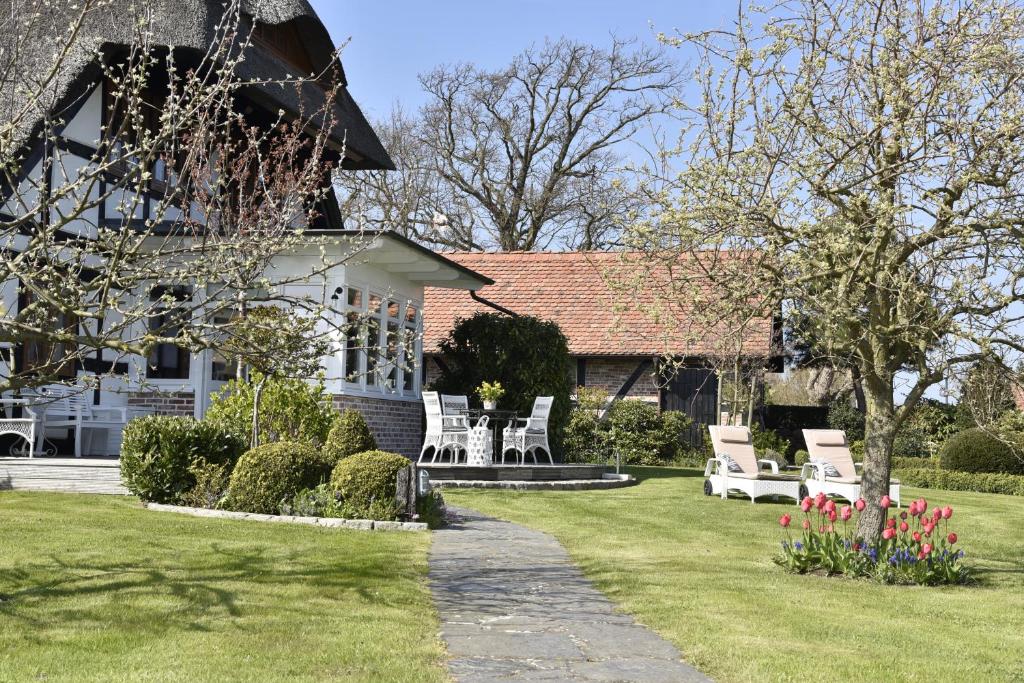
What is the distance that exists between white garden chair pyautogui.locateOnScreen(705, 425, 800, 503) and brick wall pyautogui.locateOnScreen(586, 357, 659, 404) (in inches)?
318

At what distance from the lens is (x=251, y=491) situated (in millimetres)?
9953

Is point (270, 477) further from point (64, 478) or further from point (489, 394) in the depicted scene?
point (489, 394)

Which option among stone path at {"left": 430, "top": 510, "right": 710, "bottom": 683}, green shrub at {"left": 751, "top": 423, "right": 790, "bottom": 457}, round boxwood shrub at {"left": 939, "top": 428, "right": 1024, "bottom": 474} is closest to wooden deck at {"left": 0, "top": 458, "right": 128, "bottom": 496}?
stone path at {"left": 430, "top": 510, "right": 710, "bottom": 683}

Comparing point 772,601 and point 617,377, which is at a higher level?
point 617,377

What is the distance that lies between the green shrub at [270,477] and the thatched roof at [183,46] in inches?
146

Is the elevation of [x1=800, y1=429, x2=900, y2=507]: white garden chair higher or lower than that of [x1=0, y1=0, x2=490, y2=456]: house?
lower

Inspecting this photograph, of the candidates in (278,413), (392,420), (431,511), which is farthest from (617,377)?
(431,511)

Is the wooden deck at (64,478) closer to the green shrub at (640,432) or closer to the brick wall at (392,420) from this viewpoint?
the brick wall at (392,420)

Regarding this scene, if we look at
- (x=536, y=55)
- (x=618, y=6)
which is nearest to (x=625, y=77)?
(x=536, y=55)

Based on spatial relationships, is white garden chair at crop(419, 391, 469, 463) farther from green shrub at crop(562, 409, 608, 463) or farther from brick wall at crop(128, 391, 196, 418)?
green shrub at crop(562, 409, 608, 463)

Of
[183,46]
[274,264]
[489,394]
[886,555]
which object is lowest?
[886,555]

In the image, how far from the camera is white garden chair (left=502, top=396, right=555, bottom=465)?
15.9m

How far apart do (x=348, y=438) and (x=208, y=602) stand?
524 centimetres

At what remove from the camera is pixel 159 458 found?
34.6ft
